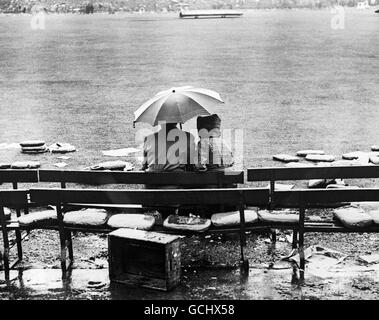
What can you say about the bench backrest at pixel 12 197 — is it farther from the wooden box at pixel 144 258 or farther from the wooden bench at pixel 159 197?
the wooden box at pixel 144 258

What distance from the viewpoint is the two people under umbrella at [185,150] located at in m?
7.30

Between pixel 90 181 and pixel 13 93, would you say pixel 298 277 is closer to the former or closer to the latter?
pixel 90 181

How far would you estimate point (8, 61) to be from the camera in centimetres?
3556

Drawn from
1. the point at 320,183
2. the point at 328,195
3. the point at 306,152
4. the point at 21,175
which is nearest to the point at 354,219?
the point at 328,195

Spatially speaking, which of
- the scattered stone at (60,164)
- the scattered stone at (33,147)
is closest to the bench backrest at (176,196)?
the scattered stone at (60,164)

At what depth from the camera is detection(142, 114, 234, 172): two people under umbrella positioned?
730cm

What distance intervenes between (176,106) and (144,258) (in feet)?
7.73

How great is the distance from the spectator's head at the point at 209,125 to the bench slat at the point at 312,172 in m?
0.76

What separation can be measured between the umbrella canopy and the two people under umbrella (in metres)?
0.17

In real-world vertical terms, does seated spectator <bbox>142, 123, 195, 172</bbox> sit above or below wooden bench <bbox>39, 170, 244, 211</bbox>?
above

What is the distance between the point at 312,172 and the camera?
7.09 metres

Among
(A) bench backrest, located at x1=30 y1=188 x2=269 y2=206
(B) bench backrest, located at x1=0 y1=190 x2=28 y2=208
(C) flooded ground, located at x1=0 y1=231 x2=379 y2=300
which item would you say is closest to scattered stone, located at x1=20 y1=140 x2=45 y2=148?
(C) flooded ground, located at x1=0 y1=231 x2=379 y2=300

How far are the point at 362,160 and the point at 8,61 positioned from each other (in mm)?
28866
